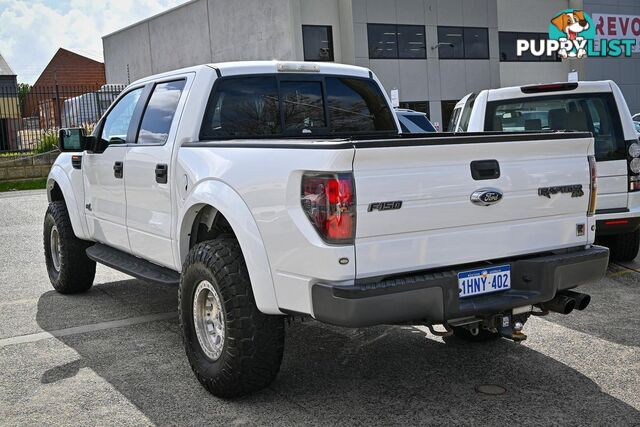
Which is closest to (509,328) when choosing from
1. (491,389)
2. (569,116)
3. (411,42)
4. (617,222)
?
(491,389)

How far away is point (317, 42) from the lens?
3403cm

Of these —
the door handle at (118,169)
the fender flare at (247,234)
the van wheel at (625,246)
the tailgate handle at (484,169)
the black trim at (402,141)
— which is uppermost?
the black trim at (402,141)

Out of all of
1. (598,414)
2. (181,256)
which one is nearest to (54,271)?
(181,256)

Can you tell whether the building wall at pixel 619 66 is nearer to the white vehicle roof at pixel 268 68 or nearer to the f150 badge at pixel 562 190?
the white vehicle roof at pixel 268 68

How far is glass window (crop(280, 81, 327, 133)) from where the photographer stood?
575cm

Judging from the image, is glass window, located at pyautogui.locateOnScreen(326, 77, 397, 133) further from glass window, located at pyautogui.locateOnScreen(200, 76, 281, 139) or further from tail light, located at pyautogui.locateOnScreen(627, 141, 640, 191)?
tail light, located at pyautogui.locateOnScreen(627, 141, 640, 191)

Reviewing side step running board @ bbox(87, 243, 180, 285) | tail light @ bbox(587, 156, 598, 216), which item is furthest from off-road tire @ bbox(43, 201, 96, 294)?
tail light @ bbox(587, 156, 598, 216)

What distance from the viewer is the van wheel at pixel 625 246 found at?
8.13 meters

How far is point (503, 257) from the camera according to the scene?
4.30 meters

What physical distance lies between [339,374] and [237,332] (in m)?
0.96

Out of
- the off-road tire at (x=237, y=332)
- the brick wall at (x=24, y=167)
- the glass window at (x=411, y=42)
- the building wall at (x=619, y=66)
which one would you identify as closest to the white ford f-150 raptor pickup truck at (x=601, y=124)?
the off-road tire at (x=237, y=332)

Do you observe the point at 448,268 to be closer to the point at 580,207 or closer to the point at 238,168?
the point at 580,207

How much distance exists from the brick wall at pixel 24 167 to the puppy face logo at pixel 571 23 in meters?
29.4

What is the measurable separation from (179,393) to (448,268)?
182cm
